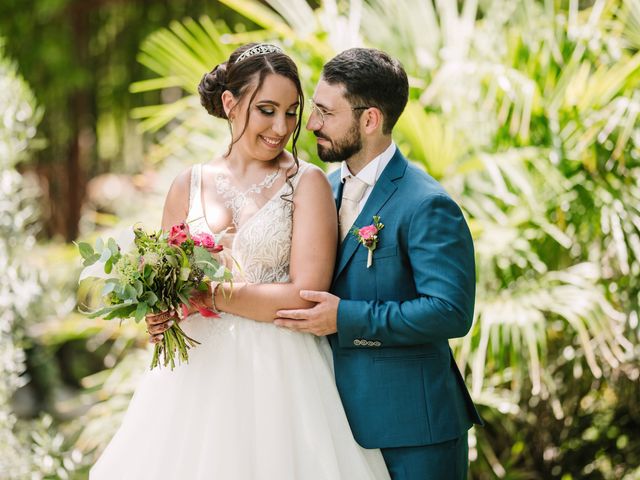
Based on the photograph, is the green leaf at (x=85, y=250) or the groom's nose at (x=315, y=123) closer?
the green leaf at (x=85, y=250)

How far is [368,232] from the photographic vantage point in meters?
2.64

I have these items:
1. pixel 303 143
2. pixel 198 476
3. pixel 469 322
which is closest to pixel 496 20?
pixel 303 143

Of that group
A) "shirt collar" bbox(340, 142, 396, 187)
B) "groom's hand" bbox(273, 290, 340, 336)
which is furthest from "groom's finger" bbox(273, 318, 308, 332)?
"shirt collar" bbox(340, 142, 396, 187)

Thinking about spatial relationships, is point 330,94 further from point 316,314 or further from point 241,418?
point 241,418

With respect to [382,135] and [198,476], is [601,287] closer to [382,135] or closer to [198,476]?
[382,135]

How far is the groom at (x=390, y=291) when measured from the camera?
258cm

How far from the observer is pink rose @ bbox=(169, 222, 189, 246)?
95.8 inches

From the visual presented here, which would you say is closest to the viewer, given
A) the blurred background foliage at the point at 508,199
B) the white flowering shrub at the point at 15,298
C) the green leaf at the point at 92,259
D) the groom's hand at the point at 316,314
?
the green leaf at the point at 92,259

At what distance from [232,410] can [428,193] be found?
3.01 ft

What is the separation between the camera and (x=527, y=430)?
452cm

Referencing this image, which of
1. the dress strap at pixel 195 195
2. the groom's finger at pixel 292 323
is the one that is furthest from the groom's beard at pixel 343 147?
the groom's finger at pixel 292 323

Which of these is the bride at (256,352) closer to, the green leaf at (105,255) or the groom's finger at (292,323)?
the groom's finger at (292,323)

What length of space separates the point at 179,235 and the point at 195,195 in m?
0.40

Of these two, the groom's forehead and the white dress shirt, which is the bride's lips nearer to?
the groom's forehead
